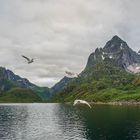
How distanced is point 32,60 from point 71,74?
899 cm

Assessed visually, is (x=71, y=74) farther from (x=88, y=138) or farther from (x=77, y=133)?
(x=77, y=133)

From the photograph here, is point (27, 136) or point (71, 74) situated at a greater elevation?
point (71, 74)

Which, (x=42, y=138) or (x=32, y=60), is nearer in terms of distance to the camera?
(x=32, y=60)

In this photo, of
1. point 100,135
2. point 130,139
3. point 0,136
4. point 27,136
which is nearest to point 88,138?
point 100,135

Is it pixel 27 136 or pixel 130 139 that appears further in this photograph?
pixel 27 136

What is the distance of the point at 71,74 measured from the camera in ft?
211

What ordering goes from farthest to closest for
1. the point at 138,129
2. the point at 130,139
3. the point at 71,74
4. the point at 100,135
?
the point at 138,129 → the point at 100,135 → the point at 130,139 → the point at 71,74

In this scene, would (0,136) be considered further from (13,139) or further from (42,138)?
(42,138)

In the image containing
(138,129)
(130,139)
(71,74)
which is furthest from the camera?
(138,129)

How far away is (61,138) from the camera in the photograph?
121938 millimetres

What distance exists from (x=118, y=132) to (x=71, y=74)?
249ft

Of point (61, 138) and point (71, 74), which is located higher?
point (71, 74)

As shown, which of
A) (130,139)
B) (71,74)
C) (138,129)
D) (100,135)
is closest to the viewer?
(71,74)

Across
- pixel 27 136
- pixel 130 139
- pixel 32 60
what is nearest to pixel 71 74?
pixel 32 60
